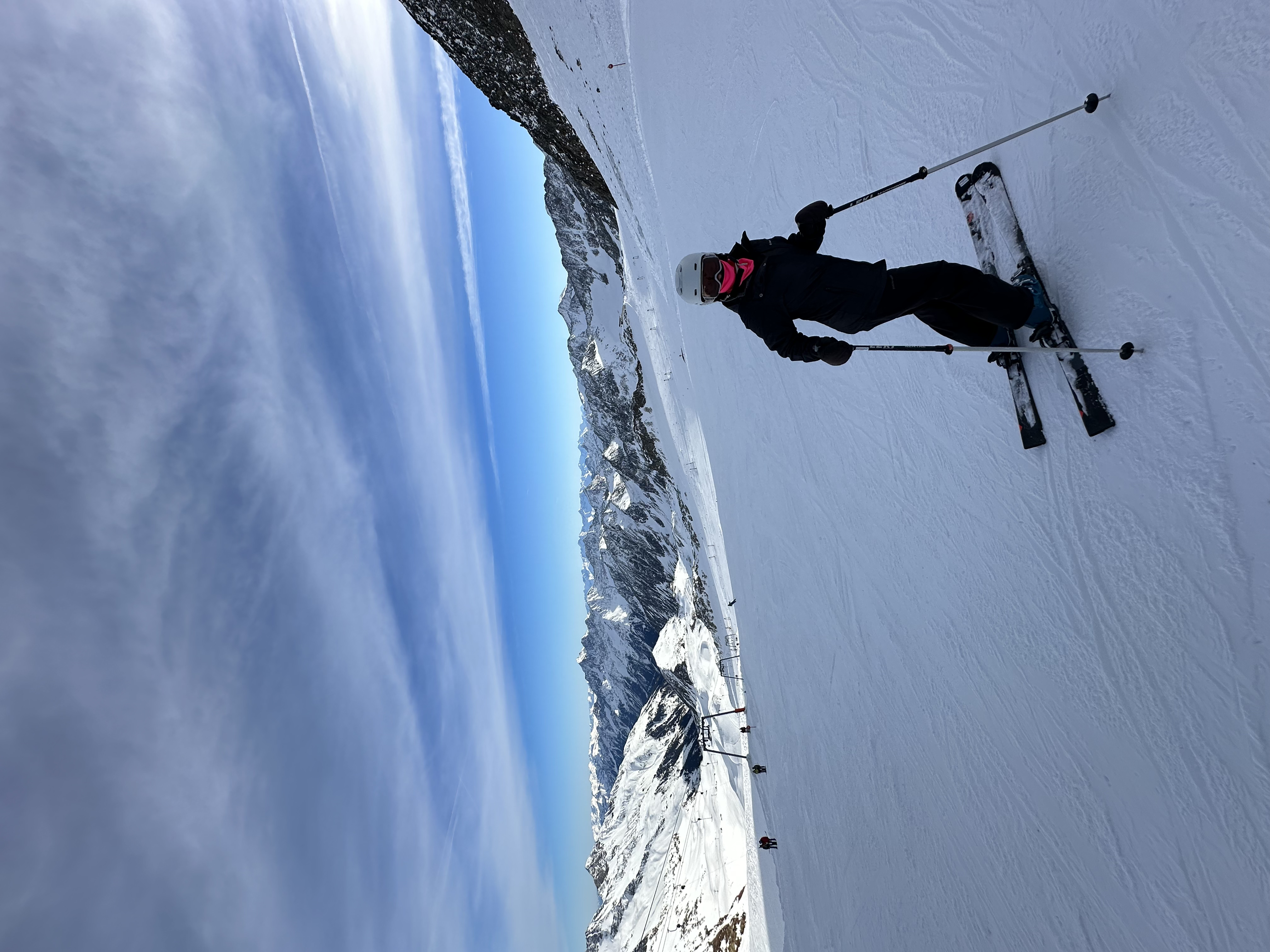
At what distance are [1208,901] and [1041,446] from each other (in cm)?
237

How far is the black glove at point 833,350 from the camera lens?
11.6 ft

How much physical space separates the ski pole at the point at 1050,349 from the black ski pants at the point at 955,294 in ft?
0.54

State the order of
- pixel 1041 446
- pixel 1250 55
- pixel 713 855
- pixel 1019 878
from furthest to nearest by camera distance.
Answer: pixel 713 855
pixel 1019 878
pixel 1041 446
pixel 1250 55

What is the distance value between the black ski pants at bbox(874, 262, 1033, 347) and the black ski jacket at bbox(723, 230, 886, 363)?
95 millimetres

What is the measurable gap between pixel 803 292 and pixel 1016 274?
1.31m

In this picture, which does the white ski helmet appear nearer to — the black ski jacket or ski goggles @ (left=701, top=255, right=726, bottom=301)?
ski goggles @ (left=701, top=255, right=726, bottom=301)

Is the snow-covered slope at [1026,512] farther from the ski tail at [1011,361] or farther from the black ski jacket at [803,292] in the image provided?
the black ski jacket at [803,292]

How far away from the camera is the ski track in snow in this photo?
102 inches

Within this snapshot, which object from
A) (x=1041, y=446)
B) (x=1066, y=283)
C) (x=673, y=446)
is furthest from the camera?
(x=673, y=446)

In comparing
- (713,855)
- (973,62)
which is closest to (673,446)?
(973,62)

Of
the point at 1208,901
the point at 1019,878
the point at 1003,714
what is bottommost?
the point at 1019,878

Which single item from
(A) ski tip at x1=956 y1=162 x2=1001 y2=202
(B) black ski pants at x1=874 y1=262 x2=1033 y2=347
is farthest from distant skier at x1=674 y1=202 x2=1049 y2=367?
(A) ski tip at x1=956 y1=162 x2=1001 y2=202

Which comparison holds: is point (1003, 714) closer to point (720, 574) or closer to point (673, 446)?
point (720, 574)

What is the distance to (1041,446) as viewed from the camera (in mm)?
3643
